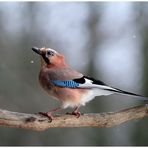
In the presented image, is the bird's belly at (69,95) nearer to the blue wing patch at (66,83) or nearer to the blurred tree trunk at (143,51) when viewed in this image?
the blue wing patch at (66,83)

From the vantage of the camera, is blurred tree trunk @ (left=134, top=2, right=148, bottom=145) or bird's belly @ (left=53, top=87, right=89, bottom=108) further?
blurred tree trunk @ (left=134, top=2, right=148, bottom=145)

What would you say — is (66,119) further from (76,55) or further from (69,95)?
(76,55)

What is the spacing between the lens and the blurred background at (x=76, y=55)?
6.10 m

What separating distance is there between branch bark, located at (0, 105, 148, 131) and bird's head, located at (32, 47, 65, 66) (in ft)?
1.11

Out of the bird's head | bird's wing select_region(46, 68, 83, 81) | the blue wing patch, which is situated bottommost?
the blue wing patch

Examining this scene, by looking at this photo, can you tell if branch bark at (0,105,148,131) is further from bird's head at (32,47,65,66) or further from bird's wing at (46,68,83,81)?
bird's head at (32,47,65,66)

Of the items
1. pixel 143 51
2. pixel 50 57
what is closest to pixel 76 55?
pixel 143 51

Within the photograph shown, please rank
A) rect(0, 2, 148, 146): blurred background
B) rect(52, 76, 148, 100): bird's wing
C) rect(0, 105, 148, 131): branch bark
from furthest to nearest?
rect(0, 2, 148, 146): blurred background, rect(52, 76, 148, 100): bird's wing, rect(0, 105, 148, 131): branch bark

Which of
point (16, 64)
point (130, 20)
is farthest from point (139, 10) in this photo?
point (16, 64)

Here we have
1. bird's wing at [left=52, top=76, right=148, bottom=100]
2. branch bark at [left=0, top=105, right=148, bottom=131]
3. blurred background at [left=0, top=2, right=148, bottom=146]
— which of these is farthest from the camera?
blurred background at [left=0, top=2, right=148, bottom=146]

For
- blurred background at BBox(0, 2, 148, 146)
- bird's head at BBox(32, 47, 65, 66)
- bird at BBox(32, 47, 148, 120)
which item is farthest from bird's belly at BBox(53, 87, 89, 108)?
blurred background at BBox(0, 2, 148, 146)

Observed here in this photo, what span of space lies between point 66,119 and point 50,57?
39cm

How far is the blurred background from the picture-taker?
6098 mm

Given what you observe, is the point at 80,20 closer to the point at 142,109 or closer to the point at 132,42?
the point at 132,42
